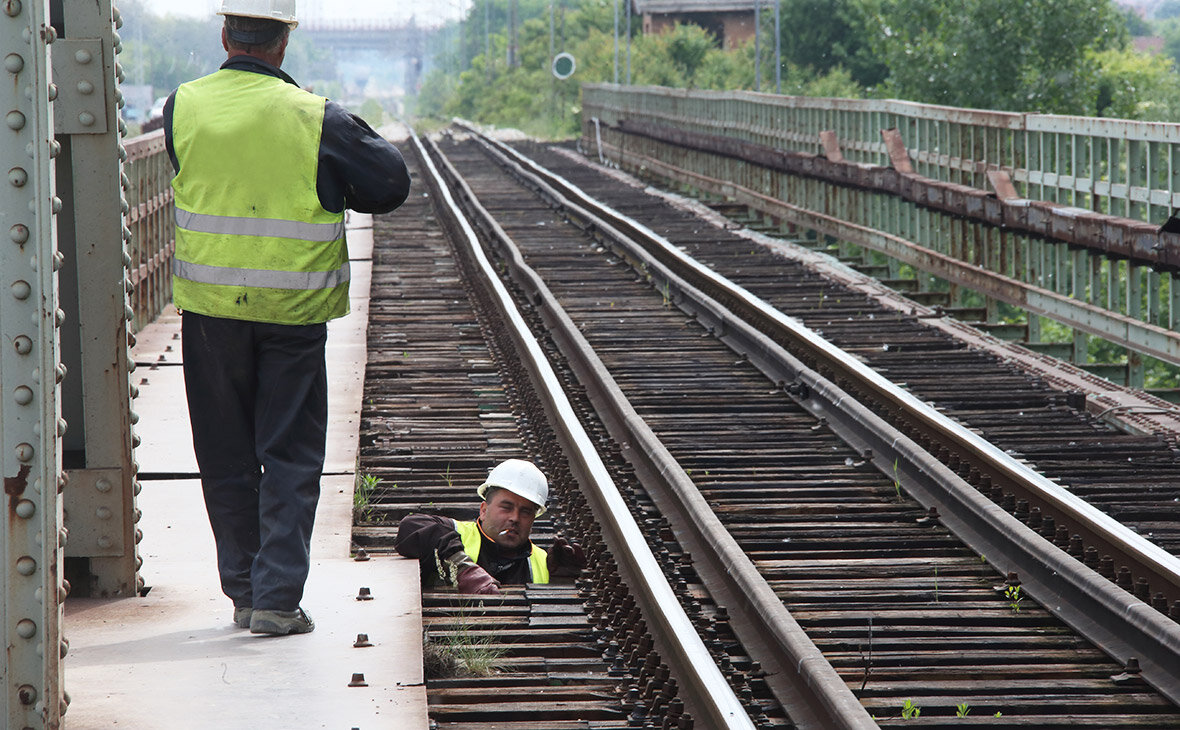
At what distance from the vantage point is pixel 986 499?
6180 mm

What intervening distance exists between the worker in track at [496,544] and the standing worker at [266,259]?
1.07 metres

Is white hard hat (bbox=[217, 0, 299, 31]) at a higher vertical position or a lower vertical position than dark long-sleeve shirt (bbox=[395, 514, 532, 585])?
higher

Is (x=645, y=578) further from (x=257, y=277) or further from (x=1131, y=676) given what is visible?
(x=257, y=277)

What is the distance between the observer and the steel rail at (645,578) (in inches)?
164

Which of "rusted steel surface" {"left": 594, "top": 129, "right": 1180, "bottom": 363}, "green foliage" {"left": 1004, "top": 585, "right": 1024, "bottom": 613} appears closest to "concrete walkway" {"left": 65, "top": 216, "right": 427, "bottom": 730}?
"green foliage" {"left": 1004, "top": 585, "right": 1024, "bottom": 613}

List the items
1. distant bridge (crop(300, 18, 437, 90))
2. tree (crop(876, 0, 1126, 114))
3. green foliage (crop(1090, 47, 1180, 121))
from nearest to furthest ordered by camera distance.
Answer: tree (crop(876, 0, 1126, 114)) < green foliage (crop(1090, 47, 1180, 121)) < distant bridge (crop(300, 18, 437, 90))

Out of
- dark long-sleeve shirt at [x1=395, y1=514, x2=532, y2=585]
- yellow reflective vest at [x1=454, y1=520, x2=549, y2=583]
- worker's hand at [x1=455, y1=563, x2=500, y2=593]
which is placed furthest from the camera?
yellow reflective vest at [x1=454, y1=520, x2=549, y2=583]

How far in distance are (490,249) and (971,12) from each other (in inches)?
720

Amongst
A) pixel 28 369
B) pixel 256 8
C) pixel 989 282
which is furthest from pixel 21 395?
pixel 989 282

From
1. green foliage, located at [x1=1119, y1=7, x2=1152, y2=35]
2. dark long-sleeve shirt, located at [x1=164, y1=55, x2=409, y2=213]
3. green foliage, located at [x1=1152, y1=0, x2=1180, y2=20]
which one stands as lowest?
dark long-sleeve shirt, located at [x1=164, y1=55, x2=409, y2=213]

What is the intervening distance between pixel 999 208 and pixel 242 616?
915 cm

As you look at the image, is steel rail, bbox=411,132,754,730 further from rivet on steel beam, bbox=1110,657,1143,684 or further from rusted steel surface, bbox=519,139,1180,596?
rusted steel surface, bbox=519,139,1180,596

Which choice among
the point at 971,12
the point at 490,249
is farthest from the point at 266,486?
the point at 971,12

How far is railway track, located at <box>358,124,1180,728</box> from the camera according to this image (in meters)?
4.41
